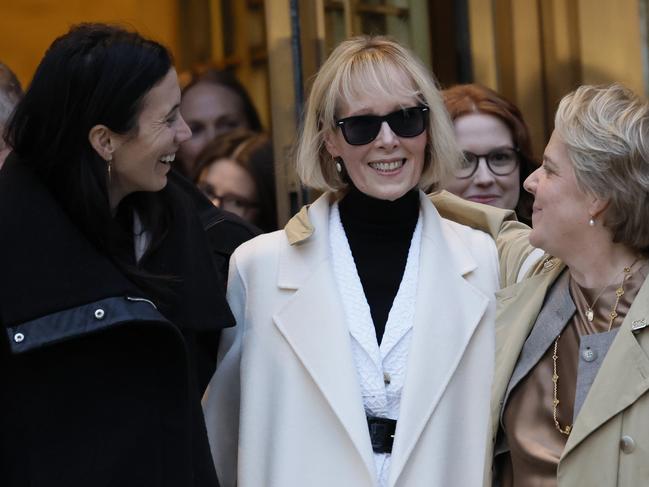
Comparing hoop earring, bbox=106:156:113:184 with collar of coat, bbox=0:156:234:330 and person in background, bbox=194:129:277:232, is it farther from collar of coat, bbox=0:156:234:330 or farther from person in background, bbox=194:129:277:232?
person in background, bbox=194:129:277:232

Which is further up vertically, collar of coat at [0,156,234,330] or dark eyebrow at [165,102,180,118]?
dark eyebrow at [165,102,180,118]

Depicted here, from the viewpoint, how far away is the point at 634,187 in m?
3.08

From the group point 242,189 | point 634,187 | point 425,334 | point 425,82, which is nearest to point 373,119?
point 425,82

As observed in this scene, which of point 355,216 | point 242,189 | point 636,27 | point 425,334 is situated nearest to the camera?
point 425,334

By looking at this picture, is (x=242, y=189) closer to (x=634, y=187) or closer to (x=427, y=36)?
(x=427, y=36)

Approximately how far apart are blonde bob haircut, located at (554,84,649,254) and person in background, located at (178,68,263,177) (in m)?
3.19

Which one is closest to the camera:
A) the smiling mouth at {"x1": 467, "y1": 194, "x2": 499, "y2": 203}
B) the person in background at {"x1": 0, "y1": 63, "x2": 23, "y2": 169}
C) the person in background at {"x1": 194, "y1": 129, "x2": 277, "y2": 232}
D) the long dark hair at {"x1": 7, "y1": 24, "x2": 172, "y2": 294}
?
the long dark hair at {"x1": 7, "y1": 24, "x2": 172, "y2": 294}

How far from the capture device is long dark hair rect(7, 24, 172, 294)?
3.17 metres

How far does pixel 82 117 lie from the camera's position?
10.4 feet

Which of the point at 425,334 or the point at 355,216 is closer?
the point at 425,334

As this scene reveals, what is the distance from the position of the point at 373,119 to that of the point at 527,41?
2473mm

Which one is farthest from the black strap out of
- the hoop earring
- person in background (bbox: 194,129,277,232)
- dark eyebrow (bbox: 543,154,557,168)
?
person in background (bbox: 194,129,277,232)

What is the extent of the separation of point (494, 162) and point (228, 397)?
53.1 inches

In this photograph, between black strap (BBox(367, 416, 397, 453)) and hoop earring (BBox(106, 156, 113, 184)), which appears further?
black strap (BBox(367, 416, 397, 453))
